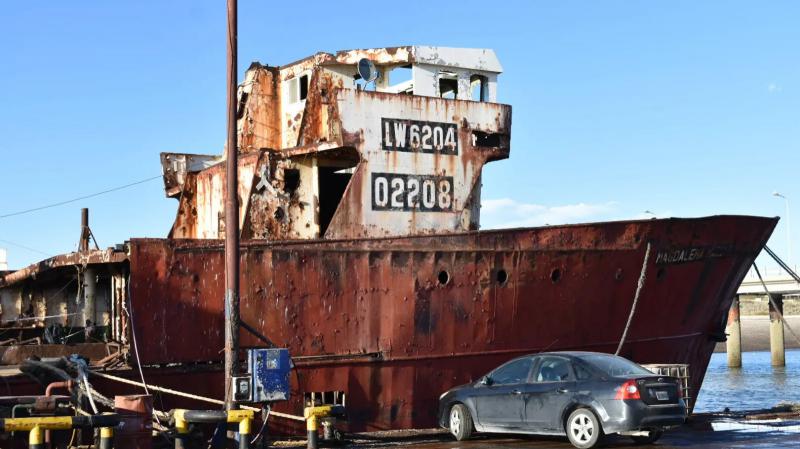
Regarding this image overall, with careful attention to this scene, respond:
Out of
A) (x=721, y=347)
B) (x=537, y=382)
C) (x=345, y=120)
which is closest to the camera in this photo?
(x=537, y=382)

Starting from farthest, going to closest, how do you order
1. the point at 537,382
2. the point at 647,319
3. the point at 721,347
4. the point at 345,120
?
the point at 721,347, the point at 647,319, the point at 345,120, the point at 537,382

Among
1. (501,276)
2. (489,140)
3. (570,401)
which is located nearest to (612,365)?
(570,401)

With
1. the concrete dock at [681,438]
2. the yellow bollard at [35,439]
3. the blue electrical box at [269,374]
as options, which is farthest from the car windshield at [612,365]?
the yellow bollard at [35,439]

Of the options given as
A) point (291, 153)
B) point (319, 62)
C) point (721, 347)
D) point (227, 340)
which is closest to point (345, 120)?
point (291, 153)

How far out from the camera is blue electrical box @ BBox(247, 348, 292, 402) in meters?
11.9

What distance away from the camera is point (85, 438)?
41.0 ft

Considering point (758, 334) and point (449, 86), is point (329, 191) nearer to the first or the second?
point (449, 86)

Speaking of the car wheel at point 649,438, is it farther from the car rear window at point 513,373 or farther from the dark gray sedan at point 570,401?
the car rear window at point 513,373

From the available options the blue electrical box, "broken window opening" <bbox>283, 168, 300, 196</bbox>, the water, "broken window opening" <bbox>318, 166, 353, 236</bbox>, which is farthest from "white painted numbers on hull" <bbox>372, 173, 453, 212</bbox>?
the water

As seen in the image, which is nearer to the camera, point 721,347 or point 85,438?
point 85,438

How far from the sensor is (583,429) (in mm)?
11562

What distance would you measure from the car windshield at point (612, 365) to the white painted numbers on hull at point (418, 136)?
4.76m

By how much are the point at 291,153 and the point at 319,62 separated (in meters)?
2.12

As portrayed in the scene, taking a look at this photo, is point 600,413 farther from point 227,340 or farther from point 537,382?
point 227,340
